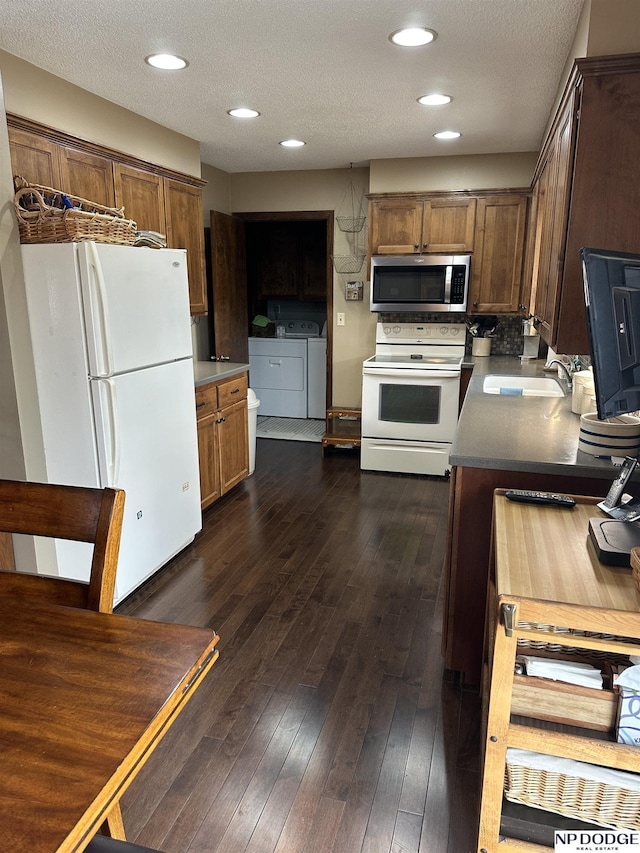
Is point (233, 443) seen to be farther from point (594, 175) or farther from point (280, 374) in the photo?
point (594, 175)

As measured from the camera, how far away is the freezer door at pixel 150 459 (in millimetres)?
2451

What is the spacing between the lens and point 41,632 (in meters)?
1.01

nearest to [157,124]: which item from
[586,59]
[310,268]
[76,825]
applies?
[586,59]

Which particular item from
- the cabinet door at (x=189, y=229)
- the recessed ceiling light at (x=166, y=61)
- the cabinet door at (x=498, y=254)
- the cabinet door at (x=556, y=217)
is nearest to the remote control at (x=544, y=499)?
the cabinet door at (x=556, y=217)

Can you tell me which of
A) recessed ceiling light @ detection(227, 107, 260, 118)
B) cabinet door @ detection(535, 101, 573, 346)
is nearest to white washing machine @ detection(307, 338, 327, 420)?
recessed ceiling light @ detection(227, 107, 260, 118)

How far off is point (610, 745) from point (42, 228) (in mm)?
2440

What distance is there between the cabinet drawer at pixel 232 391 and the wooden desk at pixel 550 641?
8.68 ft

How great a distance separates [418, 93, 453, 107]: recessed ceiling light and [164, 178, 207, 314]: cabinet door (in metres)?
1.61

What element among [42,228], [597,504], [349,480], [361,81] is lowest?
[349,480]

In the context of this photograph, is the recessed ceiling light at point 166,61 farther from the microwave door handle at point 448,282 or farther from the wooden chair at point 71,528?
the microwave door handle at point 448,282

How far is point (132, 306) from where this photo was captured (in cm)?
252

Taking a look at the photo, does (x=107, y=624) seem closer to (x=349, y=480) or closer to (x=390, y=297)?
(x=349, y=480)

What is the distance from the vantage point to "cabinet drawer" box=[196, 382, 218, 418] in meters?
3.38

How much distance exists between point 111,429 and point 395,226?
301cm
